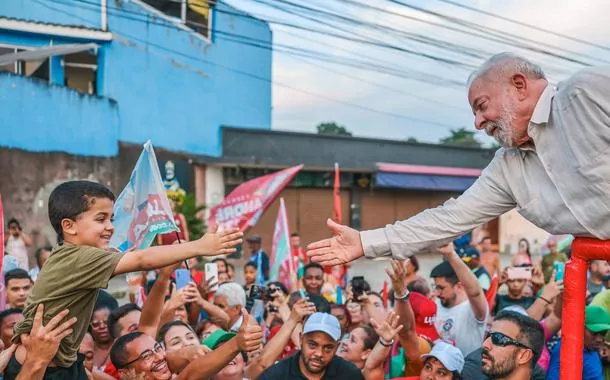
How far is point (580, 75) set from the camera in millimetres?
2123

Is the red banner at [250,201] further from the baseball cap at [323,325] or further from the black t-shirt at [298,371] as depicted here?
the black t-shirt at [298,371]

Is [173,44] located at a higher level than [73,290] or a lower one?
higher

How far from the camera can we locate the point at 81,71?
58.7 feet

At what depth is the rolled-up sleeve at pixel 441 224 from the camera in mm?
2656

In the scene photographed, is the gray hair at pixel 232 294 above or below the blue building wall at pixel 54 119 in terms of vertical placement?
below

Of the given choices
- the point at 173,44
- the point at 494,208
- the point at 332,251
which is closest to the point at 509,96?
the point at 494,208

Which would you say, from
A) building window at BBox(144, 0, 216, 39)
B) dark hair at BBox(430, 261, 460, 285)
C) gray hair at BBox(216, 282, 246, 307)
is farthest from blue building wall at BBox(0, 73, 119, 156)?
dark hair at BBox(430, 261, 460, 285)

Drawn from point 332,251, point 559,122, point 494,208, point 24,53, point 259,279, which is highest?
point 24,53

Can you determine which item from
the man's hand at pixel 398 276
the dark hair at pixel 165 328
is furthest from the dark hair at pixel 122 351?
the man's hand at pixel 398 276

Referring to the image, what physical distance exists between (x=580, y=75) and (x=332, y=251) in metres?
1.11

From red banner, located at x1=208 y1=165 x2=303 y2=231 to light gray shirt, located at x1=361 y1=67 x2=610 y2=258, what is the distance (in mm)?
6335

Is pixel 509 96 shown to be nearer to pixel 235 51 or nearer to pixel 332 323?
pixel 332 323

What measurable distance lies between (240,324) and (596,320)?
7.77 feet

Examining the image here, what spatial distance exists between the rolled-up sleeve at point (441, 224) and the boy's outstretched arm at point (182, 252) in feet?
1.68
